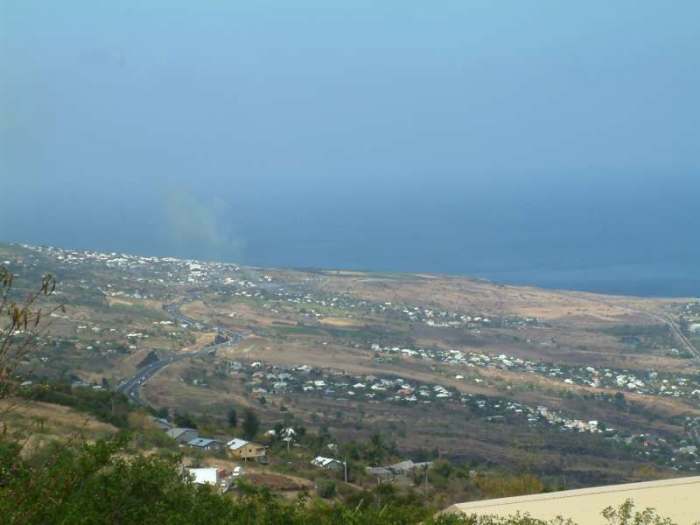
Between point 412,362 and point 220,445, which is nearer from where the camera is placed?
point 220,445

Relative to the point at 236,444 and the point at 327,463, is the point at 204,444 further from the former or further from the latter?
the point at 327,463

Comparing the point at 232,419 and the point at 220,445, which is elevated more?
the point at 220,445

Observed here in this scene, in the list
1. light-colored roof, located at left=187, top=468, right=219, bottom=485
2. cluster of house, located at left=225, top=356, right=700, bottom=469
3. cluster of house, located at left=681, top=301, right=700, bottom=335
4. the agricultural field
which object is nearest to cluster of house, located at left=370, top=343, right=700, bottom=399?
the agricultural field

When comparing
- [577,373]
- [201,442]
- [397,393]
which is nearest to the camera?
[201,442]

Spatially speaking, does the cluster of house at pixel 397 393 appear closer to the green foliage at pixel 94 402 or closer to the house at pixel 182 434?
the green foliage at pixel 94 402

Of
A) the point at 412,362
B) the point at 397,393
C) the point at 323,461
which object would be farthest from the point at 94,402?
the point at 412,362

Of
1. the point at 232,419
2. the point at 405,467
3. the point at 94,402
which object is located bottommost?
the point at 232,419

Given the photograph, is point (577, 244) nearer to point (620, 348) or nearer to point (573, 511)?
point (620, 348)
